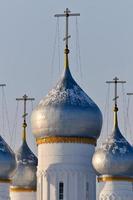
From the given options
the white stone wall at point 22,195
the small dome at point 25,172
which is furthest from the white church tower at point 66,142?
the white stone wall at point 22,195

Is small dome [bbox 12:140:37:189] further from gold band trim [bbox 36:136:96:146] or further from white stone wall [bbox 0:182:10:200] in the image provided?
gold band trim [bbox 36:136:96:146]

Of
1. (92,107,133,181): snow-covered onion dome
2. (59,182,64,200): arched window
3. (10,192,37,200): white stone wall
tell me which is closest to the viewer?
(59,182,64,200): arched window

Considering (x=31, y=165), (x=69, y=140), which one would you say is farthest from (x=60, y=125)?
(x=31, y=165)

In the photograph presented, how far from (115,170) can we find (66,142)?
2458 mm

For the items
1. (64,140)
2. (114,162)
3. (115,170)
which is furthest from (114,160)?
(64,140)

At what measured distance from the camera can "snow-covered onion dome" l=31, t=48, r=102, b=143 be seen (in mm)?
51094

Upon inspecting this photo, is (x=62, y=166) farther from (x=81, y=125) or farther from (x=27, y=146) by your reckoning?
(x=27, y=146)

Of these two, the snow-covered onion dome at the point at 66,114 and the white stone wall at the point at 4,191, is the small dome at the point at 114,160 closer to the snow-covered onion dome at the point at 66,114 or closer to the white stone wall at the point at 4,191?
the snow-covered onion dome at the point at 66,114

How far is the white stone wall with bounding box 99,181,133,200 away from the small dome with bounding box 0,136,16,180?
410cm

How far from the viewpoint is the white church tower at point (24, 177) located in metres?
55.4

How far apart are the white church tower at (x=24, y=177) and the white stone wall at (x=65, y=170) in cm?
419

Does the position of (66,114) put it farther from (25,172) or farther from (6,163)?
(25,172)

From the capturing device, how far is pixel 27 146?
57.1 meters

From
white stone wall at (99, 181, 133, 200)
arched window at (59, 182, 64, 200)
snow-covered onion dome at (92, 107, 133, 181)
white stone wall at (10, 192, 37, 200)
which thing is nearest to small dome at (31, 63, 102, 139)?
snow-covered onion dome at (92, 107, 133, 181)
